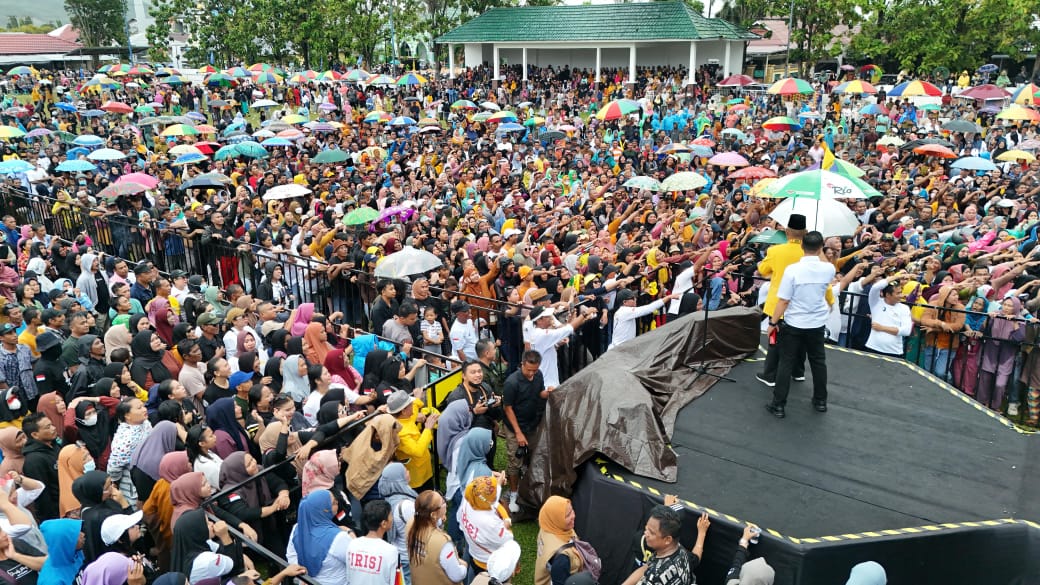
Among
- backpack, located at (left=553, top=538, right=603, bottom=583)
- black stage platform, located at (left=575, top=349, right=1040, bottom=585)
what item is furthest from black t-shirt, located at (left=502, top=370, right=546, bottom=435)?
backpack, located at (left=553, top=538, right=603, bottom=583)

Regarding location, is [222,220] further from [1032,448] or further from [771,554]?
[1032,448]

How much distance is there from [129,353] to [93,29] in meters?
93.3

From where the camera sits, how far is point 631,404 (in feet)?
21.6

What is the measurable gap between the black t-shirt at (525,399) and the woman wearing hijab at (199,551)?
8.85 feet

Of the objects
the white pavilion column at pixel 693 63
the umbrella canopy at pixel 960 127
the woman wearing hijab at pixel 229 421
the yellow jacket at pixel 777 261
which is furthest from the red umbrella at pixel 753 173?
the white pavilion column at pixel 693 63

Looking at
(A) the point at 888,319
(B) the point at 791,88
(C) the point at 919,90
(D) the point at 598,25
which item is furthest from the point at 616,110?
(D) the point at 598,25

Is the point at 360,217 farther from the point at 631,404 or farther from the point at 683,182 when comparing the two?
the point at 631,404

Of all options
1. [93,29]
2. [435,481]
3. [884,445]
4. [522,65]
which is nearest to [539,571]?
[435,481]

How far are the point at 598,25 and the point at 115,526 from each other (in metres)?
40.4

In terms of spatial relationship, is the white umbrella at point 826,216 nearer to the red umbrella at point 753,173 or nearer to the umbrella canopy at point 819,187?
the umbrella canopy at point 819,187

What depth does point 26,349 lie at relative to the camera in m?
8.25

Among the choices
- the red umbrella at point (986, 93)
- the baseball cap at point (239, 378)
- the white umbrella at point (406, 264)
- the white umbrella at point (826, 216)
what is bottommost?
the baseball cap at point (239, 378)

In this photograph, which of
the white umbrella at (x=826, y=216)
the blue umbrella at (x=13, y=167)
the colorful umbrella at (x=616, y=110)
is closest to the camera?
the white umbrella at (x=826, y=216)

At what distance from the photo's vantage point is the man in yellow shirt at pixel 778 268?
291 inches
